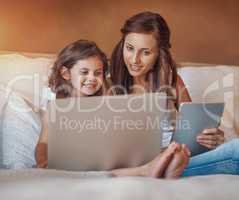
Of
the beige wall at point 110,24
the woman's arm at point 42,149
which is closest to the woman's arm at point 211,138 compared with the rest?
the beige wall at point 110,24

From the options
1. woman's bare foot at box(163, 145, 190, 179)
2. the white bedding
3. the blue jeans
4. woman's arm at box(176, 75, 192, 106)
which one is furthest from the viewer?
woman's arm at box(176, 75, 192, 106)

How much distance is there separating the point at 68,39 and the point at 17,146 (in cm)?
61

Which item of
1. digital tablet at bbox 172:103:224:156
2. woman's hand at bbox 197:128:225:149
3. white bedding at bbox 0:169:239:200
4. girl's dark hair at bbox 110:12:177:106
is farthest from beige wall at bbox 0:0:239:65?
white bedding at bbox 0:169:239:200

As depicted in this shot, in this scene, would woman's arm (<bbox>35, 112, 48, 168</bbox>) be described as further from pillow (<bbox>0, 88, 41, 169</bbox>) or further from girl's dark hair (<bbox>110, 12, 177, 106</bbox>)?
girl's dark hair (<bbox>110, 12, 177, 106</bbox>)

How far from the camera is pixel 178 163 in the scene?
179 centimetres

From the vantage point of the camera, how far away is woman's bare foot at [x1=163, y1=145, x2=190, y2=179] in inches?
69.1

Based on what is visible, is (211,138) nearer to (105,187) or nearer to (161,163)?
(161,163)

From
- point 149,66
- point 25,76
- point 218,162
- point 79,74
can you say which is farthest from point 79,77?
point 218,162

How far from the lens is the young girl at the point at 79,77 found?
182 cm

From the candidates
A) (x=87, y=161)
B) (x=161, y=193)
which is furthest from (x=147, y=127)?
(x=161, y=193)

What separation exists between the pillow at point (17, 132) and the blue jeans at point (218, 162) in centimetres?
71

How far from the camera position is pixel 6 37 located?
2.05m

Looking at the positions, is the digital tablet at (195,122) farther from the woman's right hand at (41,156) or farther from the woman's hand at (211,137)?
the woman's right hand at (41,156)

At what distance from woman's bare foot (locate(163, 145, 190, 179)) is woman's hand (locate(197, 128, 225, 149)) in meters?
0.11
